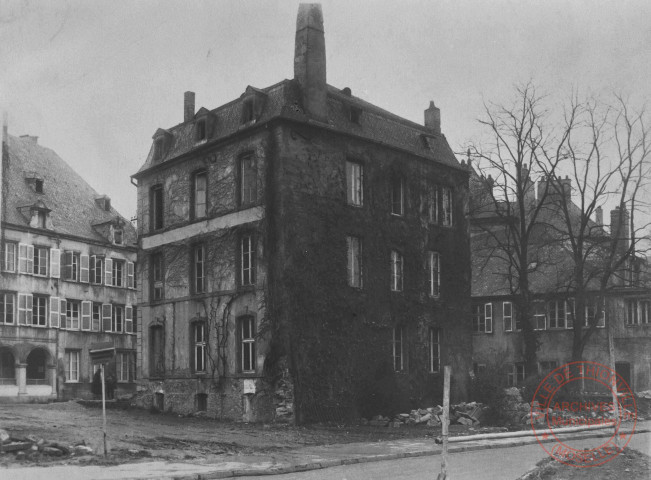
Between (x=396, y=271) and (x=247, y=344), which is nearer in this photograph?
(x=247, y=344)

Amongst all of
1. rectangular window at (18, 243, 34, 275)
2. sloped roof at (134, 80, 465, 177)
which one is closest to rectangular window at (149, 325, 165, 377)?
sloped roof at (134, 80, 465, 177)

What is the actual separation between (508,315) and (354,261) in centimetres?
2125

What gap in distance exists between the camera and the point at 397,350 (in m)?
30.6

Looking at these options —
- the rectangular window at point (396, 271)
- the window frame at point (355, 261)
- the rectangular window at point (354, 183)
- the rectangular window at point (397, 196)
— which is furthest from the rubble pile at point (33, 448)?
the rectangular window at point (397, 196)

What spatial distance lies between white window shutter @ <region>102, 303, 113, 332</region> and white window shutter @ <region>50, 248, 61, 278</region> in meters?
3.97

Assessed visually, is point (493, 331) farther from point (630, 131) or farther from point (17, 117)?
point (17, 117)

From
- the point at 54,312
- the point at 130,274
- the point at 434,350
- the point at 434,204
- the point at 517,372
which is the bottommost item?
the point at 517,372

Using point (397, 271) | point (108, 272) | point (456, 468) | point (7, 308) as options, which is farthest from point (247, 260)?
point (108, 272)

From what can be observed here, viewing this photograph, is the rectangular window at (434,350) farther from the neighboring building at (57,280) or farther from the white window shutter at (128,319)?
the white window shutter at (128,319)

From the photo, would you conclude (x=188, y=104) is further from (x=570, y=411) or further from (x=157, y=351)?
(x=570, y=411)

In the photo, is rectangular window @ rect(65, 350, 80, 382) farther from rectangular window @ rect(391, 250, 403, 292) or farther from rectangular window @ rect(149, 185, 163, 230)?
rectangular window @ rect(391, 250, 403, 292)

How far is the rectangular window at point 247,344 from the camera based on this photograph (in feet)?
91.0

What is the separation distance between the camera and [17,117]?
2158cm

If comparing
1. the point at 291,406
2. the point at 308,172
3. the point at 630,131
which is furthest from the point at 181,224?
the point at 630,131
